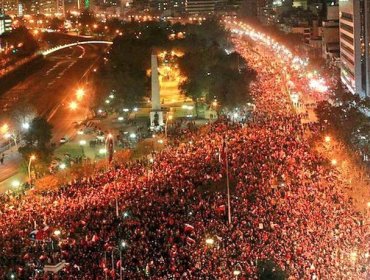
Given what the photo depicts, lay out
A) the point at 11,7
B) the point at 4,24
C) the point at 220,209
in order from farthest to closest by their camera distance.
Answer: the point at 11,7 < the point at 4,24 < the point at 220,209

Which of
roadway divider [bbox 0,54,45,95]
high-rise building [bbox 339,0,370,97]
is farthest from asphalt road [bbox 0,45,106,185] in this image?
high-rise building [bbox 339,0,370,97]

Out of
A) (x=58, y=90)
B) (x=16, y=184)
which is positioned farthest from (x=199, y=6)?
(x=16, y=184)

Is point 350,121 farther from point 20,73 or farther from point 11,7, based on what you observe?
point 11,7

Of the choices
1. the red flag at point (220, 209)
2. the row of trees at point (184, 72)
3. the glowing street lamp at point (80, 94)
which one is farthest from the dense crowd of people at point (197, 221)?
the glowing street lamp at point (80, 94)

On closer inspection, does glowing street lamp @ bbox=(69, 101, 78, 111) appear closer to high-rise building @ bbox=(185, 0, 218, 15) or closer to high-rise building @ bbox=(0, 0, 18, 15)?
high-rise building @ bbox=(185, 0, 218, 15)

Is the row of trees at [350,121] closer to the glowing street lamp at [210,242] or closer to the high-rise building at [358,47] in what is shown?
the high-rise building at [358,47]

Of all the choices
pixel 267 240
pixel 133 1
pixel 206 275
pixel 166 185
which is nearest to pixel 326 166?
pixel 166 185
